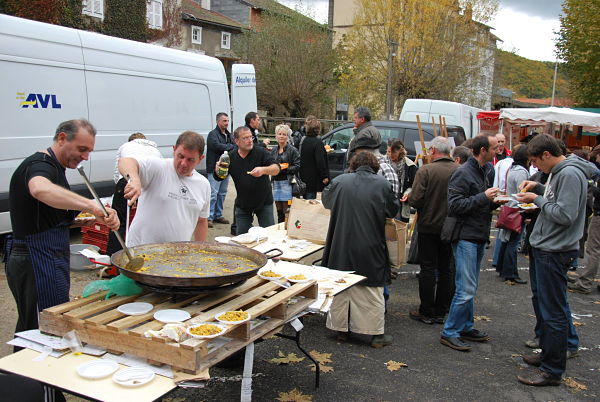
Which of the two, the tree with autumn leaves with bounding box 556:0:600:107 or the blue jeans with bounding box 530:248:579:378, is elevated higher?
the tree with autumn leaves with bounding box 556:0:600:107

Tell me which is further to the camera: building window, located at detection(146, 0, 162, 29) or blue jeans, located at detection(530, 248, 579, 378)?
building window, located at detection(146, 0, 162, 29)

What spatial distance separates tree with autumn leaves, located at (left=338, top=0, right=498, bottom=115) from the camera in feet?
86.2

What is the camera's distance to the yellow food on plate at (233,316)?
2.67 meters

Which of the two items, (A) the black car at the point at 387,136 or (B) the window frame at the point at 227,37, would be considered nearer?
(A) the black car at the point at 387,136

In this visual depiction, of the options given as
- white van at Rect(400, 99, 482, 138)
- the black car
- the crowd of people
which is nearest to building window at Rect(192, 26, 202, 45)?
white van at Rect(400, 99, 482, 138)


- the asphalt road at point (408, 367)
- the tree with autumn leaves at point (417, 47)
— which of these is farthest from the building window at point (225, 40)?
the asphalt road at point (408, 367)

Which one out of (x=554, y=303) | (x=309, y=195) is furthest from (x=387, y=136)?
(x=554, y=303)

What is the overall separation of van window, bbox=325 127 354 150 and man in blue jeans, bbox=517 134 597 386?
8.28 meters

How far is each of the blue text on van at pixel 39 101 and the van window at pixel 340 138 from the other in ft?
23.1

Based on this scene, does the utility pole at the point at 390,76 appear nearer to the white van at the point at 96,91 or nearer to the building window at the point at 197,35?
the building window at the point at 197,35

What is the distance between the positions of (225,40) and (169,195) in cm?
3608

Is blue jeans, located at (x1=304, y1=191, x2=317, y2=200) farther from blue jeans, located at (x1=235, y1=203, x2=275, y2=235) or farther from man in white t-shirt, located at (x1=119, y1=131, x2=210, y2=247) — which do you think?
man in white t-shirt, located at (x1=119, y1=131, x2=210, y2=247)

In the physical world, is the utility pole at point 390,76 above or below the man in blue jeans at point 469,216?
above

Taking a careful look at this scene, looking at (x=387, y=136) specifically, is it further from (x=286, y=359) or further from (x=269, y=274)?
(x=269, y=274)
